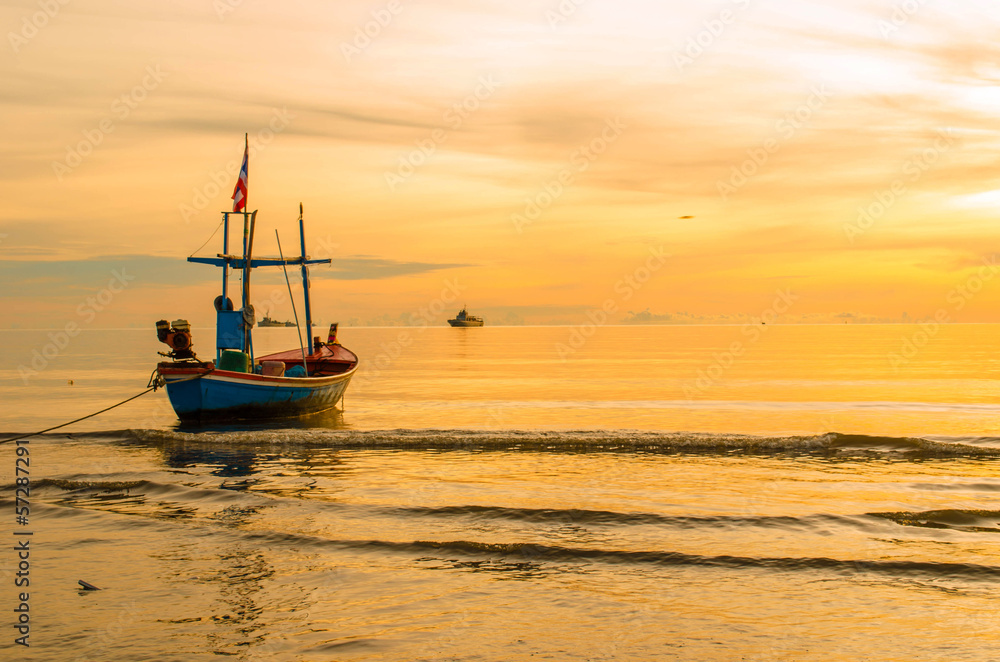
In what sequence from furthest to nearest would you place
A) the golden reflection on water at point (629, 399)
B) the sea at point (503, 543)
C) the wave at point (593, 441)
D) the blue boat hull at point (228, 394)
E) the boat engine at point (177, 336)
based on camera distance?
1. the golden reflection on water at point (629, 399)
2. the blue boat hull at point (228, 394)
3. the boat engine at point (177, 336)
4. the wave at point (593, 441)
5. the sea at point (503, 543)

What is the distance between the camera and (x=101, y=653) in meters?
8.15

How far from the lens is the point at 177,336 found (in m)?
26.5

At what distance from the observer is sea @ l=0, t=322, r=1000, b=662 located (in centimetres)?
874

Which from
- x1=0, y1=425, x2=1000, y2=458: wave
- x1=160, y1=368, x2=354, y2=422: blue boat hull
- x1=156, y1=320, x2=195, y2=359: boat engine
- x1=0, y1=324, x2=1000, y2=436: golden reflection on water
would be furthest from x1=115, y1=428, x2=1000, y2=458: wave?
x1=156, y1=320, x2=195, y2=359: boat engine

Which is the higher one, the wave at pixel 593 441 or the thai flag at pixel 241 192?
the thai flag at pixel 241 192

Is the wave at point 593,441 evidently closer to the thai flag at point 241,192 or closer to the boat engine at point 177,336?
the boat engine at point 177,336

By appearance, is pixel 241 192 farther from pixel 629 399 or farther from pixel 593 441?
pixel 629 399

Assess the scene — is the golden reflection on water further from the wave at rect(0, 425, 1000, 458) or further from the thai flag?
the thai flag

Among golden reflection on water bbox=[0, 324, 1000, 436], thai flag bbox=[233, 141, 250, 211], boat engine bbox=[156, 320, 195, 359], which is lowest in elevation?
golden reflection on water bbox=[0, 324, 1000, 436]

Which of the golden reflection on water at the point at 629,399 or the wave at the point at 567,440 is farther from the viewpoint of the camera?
the golden reflection on water at the point at 629,399

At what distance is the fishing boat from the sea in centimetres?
110

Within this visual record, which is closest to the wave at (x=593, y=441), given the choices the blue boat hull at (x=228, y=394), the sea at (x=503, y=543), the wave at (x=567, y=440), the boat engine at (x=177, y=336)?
the wave at (x=567, y=440)

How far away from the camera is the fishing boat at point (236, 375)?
27266 mm

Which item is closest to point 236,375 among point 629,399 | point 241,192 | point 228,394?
point 228,394
